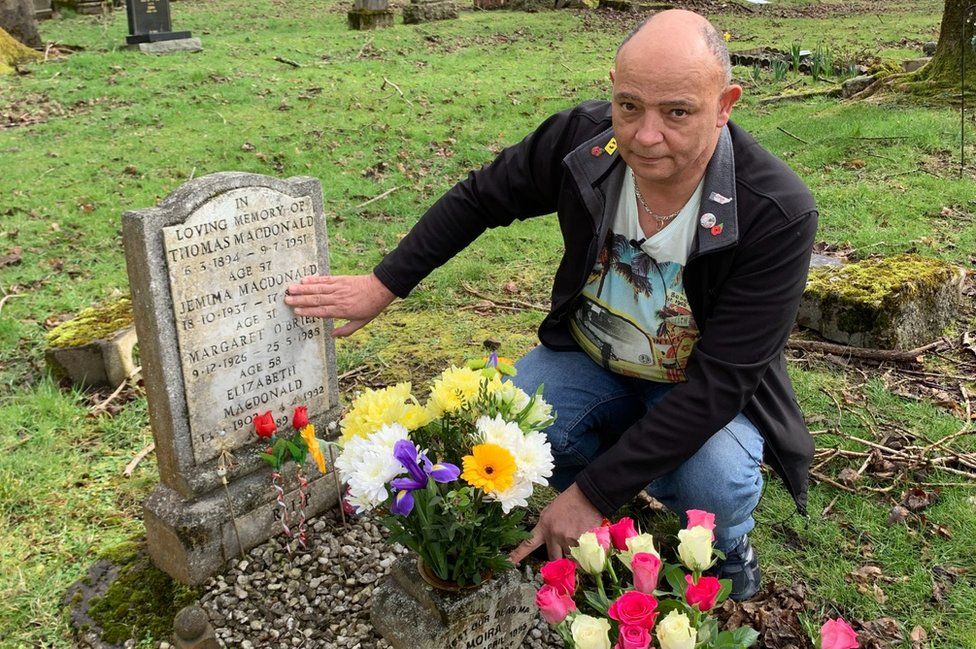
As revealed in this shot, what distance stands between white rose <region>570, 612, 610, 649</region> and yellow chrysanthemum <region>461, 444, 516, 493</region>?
48 centimetres

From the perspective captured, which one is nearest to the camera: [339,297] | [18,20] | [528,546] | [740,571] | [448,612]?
[448,612]

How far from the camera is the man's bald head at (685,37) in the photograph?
233 cm

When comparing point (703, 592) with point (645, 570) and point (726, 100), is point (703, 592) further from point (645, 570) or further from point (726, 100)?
point (726, 100)

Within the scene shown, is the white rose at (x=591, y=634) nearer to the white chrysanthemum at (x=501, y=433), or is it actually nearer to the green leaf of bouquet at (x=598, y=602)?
the green leaf of bouquet at (x=598, y=602)

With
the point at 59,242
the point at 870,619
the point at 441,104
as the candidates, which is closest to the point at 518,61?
the point at 441,104

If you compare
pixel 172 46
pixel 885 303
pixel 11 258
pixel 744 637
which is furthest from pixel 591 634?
pixel 172 46

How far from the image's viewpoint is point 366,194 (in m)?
7.01

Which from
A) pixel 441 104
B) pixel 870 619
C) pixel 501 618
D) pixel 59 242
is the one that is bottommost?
pixel 870 619

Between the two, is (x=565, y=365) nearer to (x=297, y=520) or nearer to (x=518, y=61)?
(x=297, y=520)

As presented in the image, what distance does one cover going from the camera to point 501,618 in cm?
260

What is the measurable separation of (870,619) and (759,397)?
836mm

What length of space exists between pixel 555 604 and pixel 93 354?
337cm

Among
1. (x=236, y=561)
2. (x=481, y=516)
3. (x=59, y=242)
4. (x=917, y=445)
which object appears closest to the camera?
(x=481, y=516)

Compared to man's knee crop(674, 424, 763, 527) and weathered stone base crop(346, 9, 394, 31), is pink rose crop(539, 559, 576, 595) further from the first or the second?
weathered stone base crop(346, 9, 394, 31)
